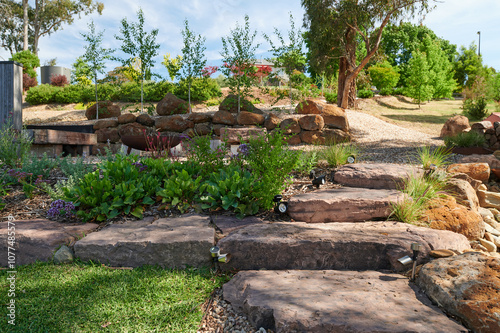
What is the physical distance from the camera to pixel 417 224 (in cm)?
331

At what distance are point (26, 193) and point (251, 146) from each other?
9.13 ft

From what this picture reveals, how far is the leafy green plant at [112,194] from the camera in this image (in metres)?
3.38

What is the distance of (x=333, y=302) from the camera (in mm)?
2064

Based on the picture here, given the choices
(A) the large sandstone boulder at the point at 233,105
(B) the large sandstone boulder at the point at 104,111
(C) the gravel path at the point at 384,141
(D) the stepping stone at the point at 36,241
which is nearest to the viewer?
(D) the stepping stone at the point at 36,241

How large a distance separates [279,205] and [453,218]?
1953 mm

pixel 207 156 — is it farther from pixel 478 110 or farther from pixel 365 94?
pixel 365 94

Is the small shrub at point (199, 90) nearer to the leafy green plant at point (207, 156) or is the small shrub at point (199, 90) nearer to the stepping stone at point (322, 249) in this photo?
the leafy green plant at point (207, 156)

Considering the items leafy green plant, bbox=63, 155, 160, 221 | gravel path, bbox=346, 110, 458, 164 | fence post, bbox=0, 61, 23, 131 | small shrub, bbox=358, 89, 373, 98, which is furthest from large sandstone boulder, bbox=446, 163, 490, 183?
small shrub, bbox=358, 89, 373, 98

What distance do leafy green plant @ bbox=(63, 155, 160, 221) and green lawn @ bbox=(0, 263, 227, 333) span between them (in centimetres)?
72

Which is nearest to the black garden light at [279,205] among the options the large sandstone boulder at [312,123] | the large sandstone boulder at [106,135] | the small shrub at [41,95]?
the large sandstone boulder at [312,123]

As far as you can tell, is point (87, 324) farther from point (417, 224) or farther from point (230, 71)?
point (230, 71)

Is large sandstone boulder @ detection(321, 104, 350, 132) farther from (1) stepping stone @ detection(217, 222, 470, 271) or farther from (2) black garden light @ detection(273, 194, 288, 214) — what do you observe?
(1) stepping stone @ detection(217, 222, 470, 271)

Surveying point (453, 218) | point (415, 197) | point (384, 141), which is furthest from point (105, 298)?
point (384, 141)

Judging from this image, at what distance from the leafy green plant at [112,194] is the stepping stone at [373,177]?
7.85ft
